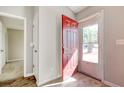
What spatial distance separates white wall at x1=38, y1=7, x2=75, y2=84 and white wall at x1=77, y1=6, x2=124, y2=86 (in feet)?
4.42

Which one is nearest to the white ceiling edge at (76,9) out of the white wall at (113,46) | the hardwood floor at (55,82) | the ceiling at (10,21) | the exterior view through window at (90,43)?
the exterior view through window at (90,43)

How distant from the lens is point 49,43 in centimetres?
296

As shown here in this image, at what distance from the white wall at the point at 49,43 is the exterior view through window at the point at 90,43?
3.08ft

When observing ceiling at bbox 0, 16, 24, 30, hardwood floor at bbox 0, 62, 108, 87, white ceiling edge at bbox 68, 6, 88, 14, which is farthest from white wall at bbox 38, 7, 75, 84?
ceiling at bbox 0, 16, 24, 30

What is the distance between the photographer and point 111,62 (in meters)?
2.60

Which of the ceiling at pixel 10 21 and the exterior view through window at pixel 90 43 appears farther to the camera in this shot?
the ceiling at pixel 10 21

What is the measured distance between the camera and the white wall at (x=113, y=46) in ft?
7.75

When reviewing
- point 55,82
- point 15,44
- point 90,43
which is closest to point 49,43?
point 55,82

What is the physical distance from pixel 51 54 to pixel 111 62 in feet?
5.30

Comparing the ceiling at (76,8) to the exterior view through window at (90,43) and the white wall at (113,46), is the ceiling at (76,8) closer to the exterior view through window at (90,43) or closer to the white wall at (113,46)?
the exterior view through window at (90,43)

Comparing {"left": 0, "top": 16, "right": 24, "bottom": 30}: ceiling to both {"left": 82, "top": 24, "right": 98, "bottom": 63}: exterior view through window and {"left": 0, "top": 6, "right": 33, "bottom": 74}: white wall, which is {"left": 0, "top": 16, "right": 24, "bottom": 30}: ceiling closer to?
{"left": 0, "top": 6, "right": 33, "bottom": 74}: white wall

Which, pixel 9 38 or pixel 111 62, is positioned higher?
pixel 9 38
